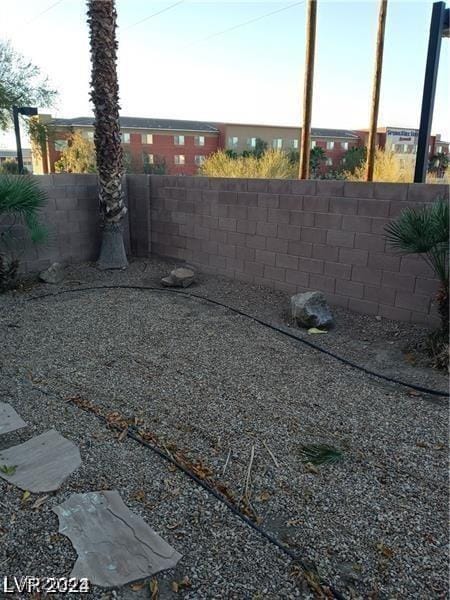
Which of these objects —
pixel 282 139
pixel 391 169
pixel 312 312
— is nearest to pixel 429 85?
pixel 312 312

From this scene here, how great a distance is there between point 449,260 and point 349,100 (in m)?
12.1

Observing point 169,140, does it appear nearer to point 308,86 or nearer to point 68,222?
point 308,86

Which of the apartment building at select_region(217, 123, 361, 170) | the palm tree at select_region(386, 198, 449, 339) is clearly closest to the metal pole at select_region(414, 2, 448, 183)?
the palm tree at select_region(386, 198, 449, 339)

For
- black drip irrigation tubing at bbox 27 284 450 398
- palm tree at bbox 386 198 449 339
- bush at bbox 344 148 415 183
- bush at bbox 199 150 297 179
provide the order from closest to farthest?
1. black drip irrigation tubing at bbox 27 284 450 398
2. palm tree at bbox 386 198 449 339
3. bush at bbox 344 148 415 183
4. bush at bbox 199 150 297 179

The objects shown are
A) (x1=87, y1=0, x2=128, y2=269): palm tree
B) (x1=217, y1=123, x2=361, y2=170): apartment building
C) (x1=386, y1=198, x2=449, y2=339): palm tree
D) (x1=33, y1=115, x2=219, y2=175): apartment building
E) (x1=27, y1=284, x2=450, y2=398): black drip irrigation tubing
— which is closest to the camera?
(x1=27, y1=284, x2=450, y2=398): black drip irrigation tubing

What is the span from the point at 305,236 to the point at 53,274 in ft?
11.6

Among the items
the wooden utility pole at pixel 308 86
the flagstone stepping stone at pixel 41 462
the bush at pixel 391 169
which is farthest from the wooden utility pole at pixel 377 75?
the flagstone stepping stone at pixel 41 462

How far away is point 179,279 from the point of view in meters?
6.43

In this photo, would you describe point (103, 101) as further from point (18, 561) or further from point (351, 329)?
point (18, 561)

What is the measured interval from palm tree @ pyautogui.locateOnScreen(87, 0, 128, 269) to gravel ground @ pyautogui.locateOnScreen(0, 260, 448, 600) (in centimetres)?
234

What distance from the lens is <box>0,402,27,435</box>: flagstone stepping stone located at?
286cm

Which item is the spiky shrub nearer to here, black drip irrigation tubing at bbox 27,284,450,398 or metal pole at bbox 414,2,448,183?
black drip irrigation tubing at bbox 27,284,450,398

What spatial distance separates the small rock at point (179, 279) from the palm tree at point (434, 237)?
10.2 feet

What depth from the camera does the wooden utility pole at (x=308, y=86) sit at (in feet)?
26.5
